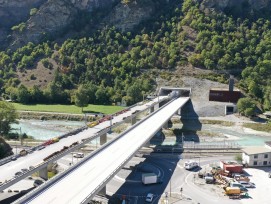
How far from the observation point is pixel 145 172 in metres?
49.6

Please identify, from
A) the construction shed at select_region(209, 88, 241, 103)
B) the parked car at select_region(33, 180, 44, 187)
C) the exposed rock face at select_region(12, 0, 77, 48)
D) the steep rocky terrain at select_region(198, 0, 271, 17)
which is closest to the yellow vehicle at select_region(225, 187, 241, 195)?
the parked car at select_region(33, 180, 44, 187)

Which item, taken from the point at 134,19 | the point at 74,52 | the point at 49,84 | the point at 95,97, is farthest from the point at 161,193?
the point at 134,19

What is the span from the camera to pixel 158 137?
7250cm

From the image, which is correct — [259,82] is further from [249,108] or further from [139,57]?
[139,57]

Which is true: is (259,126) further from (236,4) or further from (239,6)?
(236,4)

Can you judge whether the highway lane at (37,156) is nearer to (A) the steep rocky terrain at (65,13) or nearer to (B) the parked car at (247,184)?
(B) the parked car at (247,184)

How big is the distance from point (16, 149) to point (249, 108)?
5322 centimetres

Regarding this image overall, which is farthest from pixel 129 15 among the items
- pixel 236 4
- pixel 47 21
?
pixel 236 4

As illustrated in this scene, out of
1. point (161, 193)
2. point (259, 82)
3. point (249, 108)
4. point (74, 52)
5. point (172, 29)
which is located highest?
point (172, 29)

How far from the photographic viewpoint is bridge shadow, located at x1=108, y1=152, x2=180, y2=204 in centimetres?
4103

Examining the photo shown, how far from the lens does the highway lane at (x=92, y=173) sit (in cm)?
3044

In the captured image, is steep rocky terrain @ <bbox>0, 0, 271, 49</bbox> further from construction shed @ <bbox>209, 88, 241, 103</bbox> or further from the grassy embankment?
the grassy embankment

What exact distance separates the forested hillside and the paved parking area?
42196 millimetres

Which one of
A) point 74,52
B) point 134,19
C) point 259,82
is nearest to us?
point 259,82
